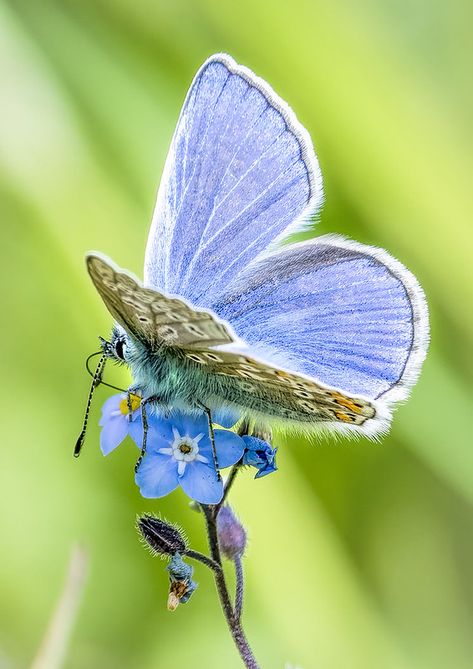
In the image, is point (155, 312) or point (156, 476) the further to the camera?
point (156, 476)

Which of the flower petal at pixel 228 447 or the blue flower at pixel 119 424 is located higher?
the flower petal at pixel 228 447

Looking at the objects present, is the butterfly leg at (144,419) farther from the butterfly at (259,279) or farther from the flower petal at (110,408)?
the flower petal at (110,408)

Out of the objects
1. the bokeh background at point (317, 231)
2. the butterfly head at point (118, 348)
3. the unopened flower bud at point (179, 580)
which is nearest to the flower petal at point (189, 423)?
the butterfly head at point (118, 348)

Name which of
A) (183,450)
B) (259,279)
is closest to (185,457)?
(183,450)

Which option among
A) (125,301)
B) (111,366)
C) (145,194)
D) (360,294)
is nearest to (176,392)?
(125,301)

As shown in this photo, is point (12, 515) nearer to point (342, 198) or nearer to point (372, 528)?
point (372, 528)

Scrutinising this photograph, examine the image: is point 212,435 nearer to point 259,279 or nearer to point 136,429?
point 136,429

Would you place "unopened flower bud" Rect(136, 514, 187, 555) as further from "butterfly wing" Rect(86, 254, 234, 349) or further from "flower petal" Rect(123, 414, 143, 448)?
"butterfly wing" Rect(86, 254, 234, 349)
